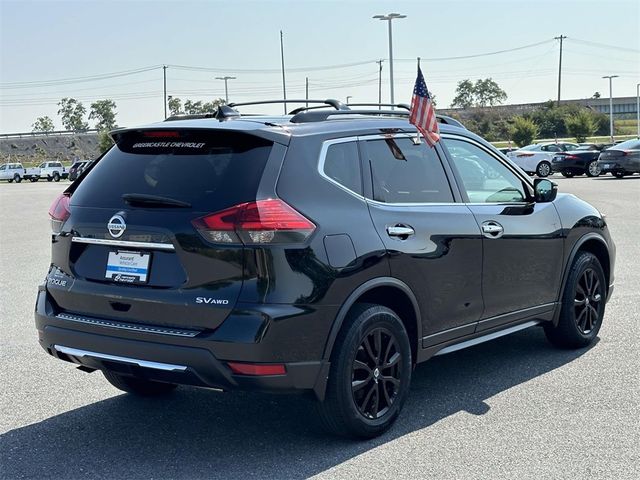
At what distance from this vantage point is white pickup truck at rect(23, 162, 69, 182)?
67.1 m

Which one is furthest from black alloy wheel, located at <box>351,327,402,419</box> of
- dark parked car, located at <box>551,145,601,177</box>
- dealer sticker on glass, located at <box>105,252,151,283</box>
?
dark parked car, located at <box>551,145,601,177</box>

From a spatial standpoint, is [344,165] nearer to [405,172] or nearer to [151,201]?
[405,172]

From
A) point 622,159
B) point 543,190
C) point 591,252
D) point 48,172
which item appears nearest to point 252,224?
point 543,190

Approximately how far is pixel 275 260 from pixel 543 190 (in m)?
2.81

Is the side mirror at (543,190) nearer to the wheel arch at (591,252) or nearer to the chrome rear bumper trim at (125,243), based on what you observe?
the wheel arch at (591,252)

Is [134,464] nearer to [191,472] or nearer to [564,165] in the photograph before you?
[191,472]

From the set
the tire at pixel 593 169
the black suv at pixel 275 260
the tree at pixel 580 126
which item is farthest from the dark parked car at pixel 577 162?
the tree at pixel 580 126

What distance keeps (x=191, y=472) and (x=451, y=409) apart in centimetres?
177

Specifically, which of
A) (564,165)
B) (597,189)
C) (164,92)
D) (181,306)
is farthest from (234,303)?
(164,92)

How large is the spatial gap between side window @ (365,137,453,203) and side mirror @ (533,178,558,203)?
1.09 meters

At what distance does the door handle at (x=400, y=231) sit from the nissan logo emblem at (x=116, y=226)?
1458 millimetres

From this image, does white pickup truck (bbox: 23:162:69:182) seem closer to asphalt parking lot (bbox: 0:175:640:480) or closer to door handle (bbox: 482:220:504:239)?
asphalt parking lot (bbox: 0:175:640:480)

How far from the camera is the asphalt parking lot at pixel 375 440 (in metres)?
4.39

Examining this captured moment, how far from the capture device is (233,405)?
5.47 meters
